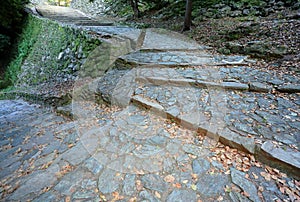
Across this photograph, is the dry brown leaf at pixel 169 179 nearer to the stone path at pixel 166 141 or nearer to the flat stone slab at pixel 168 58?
the stone path at pixel 166 141

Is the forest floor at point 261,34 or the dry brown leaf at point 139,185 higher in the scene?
the forest floor at point 261,34

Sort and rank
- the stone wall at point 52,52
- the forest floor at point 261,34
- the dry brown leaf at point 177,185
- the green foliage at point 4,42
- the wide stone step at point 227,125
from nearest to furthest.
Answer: the dry brown leaf at point 177,185 → the wide stone step at point 227,125 → the forest floor at point 261,34 → the stone wall at point 52,52 → the green foliage at point 4,42

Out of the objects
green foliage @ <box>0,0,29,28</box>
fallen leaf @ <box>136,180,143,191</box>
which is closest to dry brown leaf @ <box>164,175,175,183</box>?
fallen leaf @ <box>136,180,143,191</box>

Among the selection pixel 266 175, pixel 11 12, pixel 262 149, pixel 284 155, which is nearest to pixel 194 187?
pixel 266 175

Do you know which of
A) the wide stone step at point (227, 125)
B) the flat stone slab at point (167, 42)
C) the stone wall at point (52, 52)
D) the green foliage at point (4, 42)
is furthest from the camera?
the green foliage at point (4, 42)

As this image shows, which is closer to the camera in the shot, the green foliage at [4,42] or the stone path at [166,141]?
the stone path at [166,141]

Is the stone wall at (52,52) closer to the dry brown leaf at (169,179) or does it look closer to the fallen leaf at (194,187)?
the dry brown leaf at (169,179)

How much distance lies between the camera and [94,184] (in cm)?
174

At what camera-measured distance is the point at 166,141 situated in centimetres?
219

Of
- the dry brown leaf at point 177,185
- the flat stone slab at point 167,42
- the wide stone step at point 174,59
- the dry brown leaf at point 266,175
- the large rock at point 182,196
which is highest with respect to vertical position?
the flat stone slab at point 167,42

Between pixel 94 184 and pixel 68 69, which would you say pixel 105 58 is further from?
pixel 94 184

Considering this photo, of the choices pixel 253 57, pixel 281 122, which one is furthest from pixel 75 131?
pixel 253 57

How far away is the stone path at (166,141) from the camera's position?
1671 mm

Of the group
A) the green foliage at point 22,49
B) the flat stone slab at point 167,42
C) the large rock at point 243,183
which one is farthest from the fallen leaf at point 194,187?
the green foliage at point 22,49
